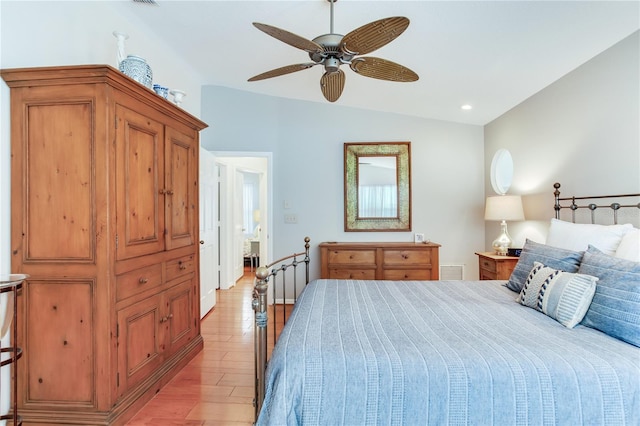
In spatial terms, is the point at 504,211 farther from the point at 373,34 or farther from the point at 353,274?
the point at 373,34

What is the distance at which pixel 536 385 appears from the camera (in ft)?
4.04

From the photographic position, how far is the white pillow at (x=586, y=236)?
2076 millimetres

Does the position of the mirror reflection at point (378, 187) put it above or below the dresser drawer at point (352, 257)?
above

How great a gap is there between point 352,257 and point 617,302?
2.86 meters

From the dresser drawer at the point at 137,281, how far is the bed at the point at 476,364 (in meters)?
1.09

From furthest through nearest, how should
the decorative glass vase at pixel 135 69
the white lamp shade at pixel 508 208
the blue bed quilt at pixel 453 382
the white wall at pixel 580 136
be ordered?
the white lamp shade at pixel 508 208 → the white wall at pixel 580 136 → the decorative glass vase at pixel 135 69 → the blue bed quilt at pixel 453 382

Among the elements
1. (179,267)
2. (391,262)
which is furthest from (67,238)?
(391,262)

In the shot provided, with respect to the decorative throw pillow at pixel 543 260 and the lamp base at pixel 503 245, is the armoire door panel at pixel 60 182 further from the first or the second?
the lamp base at pixel 503 245

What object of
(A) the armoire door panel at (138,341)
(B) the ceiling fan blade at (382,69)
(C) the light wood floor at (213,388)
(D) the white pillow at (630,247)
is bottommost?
(C) the light wood floor at (213,388)

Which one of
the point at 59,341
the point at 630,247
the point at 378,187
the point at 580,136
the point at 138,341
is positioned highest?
the point at 580,136

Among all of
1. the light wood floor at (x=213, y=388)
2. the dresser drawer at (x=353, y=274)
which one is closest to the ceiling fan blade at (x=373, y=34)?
the light wood floor at (x=213, y=388)

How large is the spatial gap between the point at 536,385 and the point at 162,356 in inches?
91.9

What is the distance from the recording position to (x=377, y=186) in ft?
15.2

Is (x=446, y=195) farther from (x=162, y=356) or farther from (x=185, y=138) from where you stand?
(x=162, y=356)
